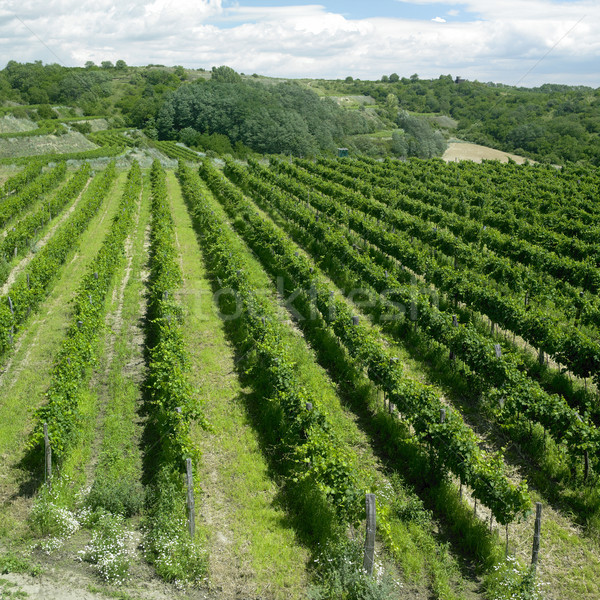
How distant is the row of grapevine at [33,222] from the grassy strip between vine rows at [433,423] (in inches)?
581

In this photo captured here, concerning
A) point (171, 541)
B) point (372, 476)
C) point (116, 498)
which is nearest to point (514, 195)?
point (372, 476)

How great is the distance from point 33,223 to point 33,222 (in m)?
0.09

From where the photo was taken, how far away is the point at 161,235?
2527 centimetres

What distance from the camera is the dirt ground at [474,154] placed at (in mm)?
77625

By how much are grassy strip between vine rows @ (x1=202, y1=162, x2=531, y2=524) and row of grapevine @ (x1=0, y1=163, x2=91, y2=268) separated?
14767 mm

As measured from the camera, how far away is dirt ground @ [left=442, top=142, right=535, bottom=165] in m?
77.6

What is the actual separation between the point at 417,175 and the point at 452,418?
38.4 metres

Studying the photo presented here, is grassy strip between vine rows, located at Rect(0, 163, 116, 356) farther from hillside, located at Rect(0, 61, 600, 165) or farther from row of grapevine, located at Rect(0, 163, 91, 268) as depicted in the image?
hillside, located at Rect(0, 61, 600, 165)

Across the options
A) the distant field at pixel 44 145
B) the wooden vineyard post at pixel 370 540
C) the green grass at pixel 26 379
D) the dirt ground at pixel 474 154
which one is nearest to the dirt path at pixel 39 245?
the green grass at pixel 26 379

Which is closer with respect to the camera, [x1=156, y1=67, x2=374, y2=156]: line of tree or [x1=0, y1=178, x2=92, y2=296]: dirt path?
[x1=0, y1=178, x2=92, y2=296]: dirt path

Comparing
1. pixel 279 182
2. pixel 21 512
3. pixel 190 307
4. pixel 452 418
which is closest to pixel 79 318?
pixel 190 307

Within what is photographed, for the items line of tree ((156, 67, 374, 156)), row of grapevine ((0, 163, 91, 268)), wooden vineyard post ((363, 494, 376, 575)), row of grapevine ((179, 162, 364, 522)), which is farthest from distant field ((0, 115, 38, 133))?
wooden vineyard post ((363, 494, 376, 575))

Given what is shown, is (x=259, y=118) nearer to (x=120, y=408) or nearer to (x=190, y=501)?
(x=120, y=408)

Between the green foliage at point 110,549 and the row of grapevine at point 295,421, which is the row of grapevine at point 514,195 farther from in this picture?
the green foliage at point 110,549
